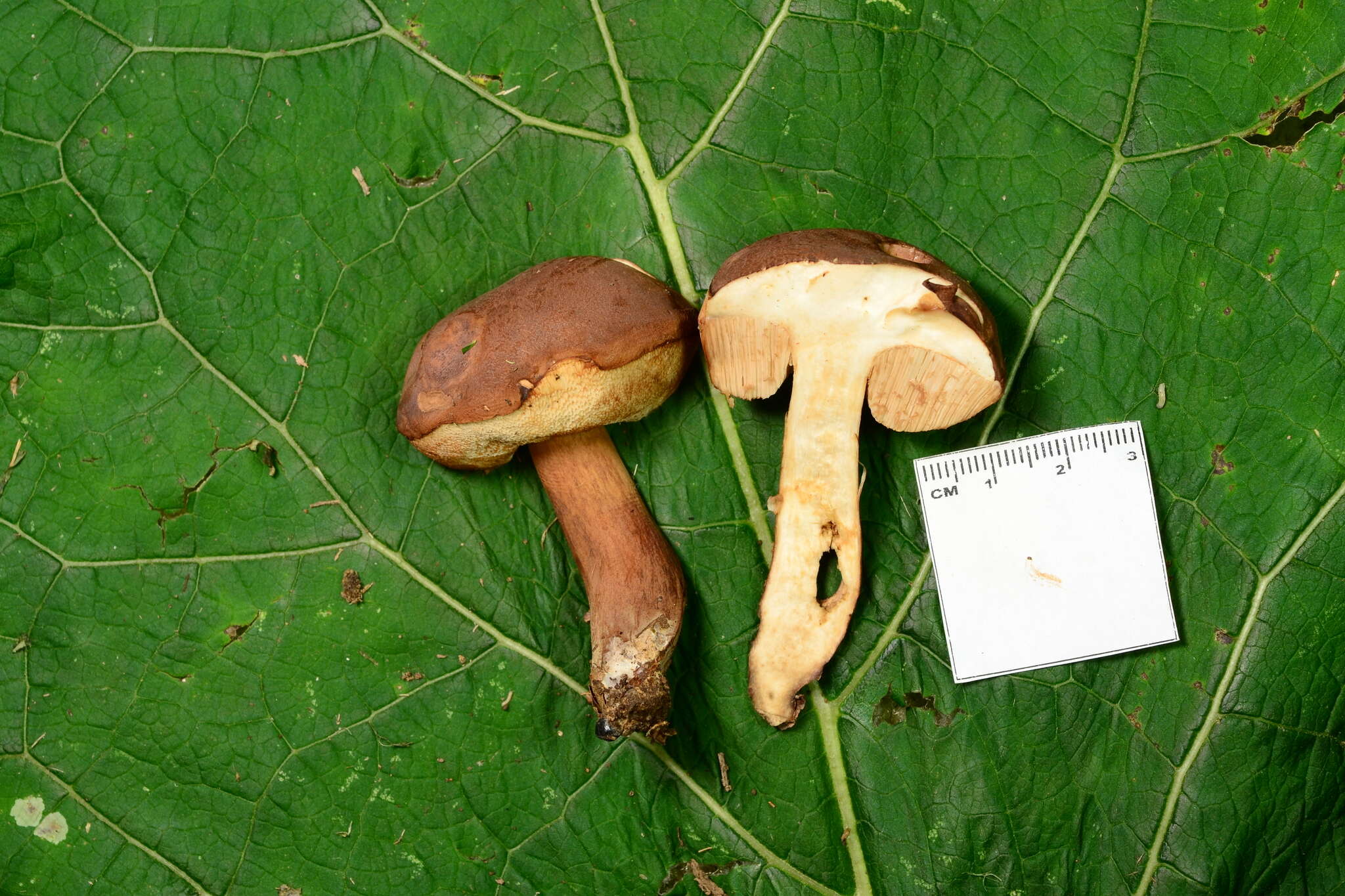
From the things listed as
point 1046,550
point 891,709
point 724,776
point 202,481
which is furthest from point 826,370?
point 202,481

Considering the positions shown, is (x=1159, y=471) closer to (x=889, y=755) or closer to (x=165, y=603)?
(x=889, y=755)

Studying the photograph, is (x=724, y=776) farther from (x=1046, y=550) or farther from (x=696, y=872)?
(x=1046, y=550)

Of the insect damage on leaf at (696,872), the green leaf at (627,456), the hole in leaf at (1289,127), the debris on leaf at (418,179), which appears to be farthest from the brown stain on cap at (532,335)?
the hole in leaf at (1289,127)

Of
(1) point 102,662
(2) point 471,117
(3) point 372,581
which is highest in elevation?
(2) point 471,117

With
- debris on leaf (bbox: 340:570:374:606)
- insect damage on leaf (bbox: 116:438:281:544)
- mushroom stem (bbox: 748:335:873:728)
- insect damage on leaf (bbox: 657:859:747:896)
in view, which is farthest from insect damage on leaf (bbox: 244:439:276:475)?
insect damage on leaf (bbox: 657:859:747:896)

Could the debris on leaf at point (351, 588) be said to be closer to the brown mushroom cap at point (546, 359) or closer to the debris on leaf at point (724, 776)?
the brown mushroom cap at point (546, 359)

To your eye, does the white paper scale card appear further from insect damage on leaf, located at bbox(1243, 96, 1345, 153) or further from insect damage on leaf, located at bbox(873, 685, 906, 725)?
insect damage on leaf, located at bbox(1243, 96, 1345, 153)

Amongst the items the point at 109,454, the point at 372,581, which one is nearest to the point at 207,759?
the point at 372,581
